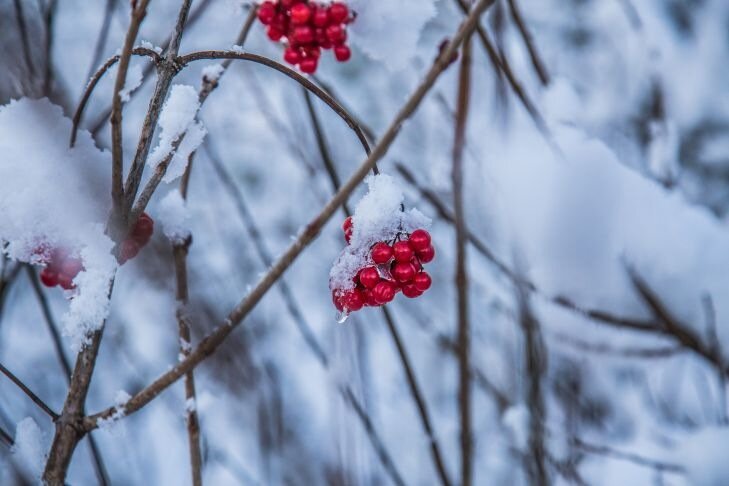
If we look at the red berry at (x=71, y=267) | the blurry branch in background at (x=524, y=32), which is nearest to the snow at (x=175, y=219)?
the red berry at (x=71, y=267)

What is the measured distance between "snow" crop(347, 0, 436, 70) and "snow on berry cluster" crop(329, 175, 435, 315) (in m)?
0.29

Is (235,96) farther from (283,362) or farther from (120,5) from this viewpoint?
(283,362)

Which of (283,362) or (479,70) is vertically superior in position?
(479,70)

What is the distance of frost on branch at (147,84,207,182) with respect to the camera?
26.9 inches

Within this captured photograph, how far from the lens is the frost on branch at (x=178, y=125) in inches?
26.9

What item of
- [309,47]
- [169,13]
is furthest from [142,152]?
[169,13]

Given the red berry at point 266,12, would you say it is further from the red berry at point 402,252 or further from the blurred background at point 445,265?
the red berry at point 402,252

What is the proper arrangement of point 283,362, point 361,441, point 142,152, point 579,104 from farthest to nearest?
point 283,362 < point 361,441 < point 579,104 < point 142,152

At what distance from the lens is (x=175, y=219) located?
0.86 m

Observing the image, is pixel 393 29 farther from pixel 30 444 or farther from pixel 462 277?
pixel 30 444

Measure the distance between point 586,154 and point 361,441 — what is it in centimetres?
105

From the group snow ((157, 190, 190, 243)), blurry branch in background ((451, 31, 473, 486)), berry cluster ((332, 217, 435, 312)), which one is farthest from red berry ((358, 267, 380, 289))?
snow ((157, 190, 190, 243))

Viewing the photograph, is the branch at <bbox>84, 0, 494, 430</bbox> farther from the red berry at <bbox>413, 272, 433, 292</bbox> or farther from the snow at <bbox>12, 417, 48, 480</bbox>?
the red berry at <bbox>413, 272, 433, 292</bbox>

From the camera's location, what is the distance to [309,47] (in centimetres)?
93
